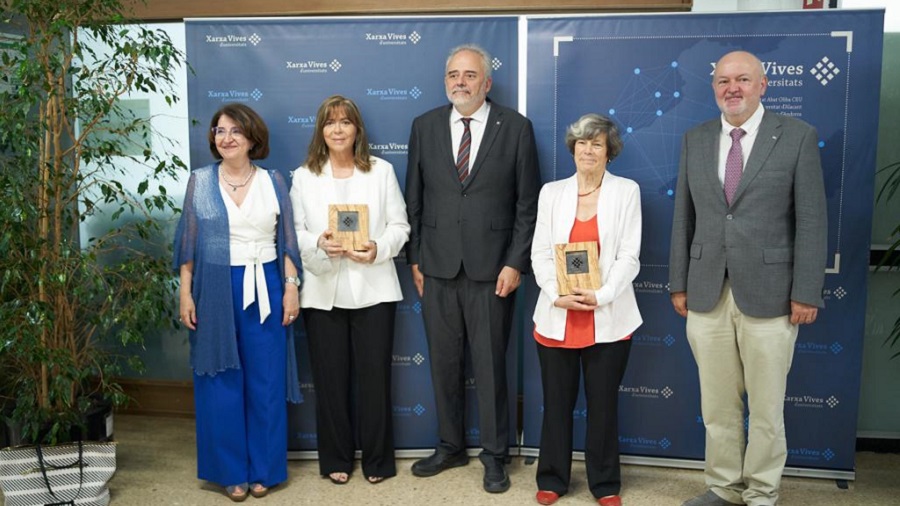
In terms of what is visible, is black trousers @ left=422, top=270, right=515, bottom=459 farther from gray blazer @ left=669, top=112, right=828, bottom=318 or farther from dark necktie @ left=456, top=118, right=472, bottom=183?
gray blazer @ left=669, top=112, right=828, bottom=318

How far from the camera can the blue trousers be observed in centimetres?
324

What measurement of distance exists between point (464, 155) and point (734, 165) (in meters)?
1.08

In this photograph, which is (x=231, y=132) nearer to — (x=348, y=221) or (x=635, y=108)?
(x=348, y=221)

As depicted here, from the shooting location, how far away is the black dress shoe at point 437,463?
3.52 meters

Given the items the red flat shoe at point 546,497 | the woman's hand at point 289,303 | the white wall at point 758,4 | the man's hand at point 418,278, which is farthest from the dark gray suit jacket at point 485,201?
the white wall at point 758,4

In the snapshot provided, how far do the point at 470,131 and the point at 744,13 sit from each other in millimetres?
1269

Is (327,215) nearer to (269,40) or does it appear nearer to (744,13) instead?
(269,40)

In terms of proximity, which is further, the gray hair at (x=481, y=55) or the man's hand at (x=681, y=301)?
the gray hair at (x=481, y=55)

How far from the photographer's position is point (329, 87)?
361 cm

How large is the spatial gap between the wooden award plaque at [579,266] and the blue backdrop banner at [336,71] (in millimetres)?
→ 720

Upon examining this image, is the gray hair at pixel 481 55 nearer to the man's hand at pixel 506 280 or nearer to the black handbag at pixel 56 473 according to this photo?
the man's hand at pixel 506 280

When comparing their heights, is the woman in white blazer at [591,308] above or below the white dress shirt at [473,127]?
below

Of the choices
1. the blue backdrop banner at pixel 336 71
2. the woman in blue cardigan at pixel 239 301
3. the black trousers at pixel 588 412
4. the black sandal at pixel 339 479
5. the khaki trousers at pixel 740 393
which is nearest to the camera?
the khaki trousers at pixel 740 393

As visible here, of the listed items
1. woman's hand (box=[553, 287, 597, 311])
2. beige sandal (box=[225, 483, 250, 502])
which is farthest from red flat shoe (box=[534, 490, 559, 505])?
beige sandal (box=[225, 483, 250, 502])
